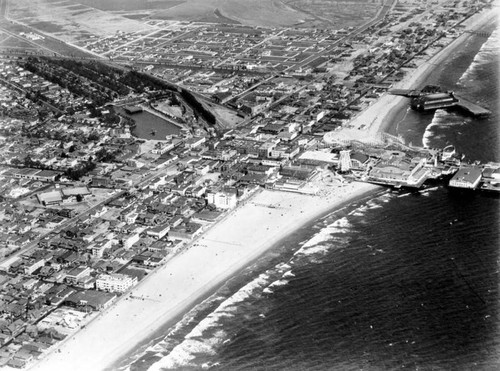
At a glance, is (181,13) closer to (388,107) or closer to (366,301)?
(388,107)

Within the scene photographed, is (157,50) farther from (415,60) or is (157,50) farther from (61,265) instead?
(61,265)

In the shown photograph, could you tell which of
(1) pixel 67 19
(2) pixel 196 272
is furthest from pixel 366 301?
(1) pixel 67 19

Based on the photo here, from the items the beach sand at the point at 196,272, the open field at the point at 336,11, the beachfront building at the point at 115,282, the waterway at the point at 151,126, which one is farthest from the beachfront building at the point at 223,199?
the open field at the point at 336,11

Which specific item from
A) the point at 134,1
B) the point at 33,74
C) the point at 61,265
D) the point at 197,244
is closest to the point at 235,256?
the point at 197,244

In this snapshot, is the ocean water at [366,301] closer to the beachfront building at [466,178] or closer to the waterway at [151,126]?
the beachfront building at [466,178]

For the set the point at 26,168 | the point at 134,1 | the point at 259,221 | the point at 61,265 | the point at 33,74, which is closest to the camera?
A: the point at 61,265

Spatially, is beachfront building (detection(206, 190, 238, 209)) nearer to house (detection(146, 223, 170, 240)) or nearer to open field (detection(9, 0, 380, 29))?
house (detection(146, 223, 170, 240))
